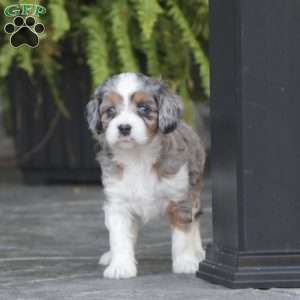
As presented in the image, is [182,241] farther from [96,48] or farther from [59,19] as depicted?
[96,48]

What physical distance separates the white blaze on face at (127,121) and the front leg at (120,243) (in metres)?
0.28

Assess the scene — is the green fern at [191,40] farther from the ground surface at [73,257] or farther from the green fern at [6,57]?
the green fern at [6,57]

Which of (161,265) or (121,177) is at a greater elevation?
(121,177)

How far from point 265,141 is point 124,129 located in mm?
570

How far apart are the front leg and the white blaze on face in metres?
0.28

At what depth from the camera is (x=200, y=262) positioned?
3701 mm

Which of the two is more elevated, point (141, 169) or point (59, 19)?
point (59, 19)

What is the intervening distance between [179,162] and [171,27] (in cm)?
245

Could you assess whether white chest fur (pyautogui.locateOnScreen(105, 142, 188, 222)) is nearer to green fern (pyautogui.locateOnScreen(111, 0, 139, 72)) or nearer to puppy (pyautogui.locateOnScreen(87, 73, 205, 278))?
puppy (pyautogui.locateOnScreen(87, 73, 205, 278))

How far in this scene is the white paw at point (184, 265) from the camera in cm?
381

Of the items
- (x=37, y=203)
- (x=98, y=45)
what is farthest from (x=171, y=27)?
(x=37, y=203)

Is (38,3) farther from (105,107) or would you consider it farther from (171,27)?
(105,107)

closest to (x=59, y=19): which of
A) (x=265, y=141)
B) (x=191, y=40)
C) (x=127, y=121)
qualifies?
(x=191, y=40)

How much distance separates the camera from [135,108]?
3.80 metres
